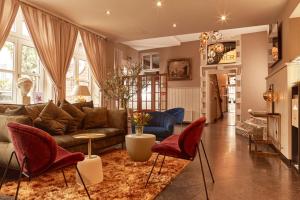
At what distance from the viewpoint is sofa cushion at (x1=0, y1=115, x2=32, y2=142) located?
2699 mm

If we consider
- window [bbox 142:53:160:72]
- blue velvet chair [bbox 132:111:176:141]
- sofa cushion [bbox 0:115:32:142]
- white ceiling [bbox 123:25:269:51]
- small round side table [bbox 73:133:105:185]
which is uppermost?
white ceiling [bbox 123:25:269:51]

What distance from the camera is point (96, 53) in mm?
6832

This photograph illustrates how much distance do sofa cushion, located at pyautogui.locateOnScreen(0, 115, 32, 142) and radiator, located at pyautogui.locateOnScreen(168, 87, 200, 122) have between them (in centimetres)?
776

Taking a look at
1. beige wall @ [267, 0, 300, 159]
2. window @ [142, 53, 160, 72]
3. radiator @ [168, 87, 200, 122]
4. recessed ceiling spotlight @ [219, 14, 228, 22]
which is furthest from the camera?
window @ [142, 53, 160, 72]

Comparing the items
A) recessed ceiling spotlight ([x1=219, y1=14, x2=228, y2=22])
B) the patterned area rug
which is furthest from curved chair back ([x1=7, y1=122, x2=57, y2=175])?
recessed ceiling spotlight ([x1=219, y1=14, x2=228, y2=22])

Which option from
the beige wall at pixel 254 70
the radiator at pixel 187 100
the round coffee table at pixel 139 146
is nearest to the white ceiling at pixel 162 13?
the round coffee table at pixel 139 146

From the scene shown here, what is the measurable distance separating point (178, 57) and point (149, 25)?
4.23 m

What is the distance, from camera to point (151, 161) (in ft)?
12.4

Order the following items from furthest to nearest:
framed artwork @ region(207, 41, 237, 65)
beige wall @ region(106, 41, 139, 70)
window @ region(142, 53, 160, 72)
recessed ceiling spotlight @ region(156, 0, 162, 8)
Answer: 1. window @ region(142, 53, 160, 72)
2. framed artwork @ region(207, 41, 237, 65)
3. beige wall @ region(106, 41, 139, 70)
4. recessed ceiling spotlight @ region(156, 0, 162, 8)

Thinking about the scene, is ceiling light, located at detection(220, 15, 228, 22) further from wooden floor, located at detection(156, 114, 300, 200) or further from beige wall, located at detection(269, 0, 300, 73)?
wooden floor, located at detection(156, 114, 300, 200)

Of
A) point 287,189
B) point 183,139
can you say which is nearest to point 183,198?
point 183,139

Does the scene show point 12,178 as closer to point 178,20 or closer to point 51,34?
point 51,34

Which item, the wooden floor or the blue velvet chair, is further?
the blue velvet chair

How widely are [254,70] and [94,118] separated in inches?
270
